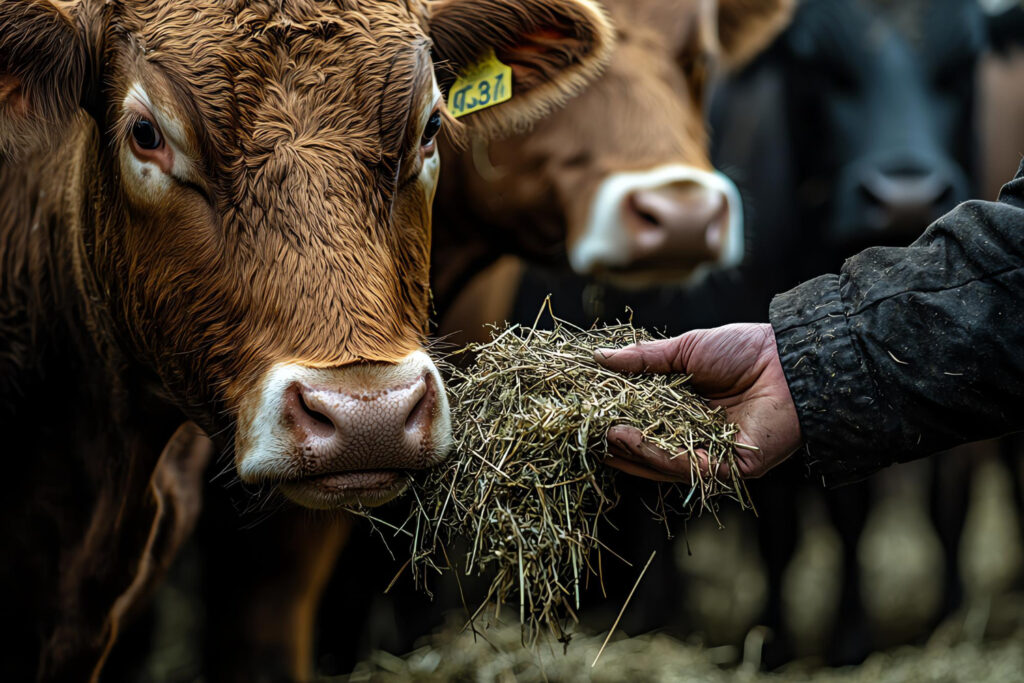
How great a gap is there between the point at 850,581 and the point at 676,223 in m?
3.26

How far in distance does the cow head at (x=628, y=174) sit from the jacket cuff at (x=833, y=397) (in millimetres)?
1477

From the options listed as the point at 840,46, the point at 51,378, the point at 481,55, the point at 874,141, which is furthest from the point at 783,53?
the point at 51,378

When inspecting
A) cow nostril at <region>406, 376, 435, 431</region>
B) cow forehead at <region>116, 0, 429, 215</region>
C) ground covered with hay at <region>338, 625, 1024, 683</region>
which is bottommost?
ground covered with hay at <region>338, 625, 1024, 683</region>

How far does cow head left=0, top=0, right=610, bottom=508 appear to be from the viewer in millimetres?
2242

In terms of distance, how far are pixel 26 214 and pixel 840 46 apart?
446 centimetres

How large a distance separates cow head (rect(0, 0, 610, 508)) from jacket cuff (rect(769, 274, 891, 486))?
2.79 feet

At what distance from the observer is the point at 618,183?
13.4 ft

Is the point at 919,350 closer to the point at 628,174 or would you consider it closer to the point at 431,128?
the point at 431,128

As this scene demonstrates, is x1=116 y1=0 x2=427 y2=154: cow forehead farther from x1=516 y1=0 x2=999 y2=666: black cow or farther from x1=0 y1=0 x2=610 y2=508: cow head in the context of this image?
x1=516 y1=0 x2=999 y2=666: black cow

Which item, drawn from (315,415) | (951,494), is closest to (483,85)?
(315,415)

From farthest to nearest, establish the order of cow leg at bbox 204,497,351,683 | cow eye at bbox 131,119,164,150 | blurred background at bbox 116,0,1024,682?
blurred background at bbox 116,0,1024,682 < cow leg at bbox 204,497,351,683 < cow eye at bbox 131,119,164,150

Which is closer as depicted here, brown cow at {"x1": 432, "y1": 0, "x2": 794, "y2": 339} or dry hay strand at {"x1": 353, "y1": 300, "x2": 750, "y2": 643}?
dry hay strand at {"x1": 353, "y1": 300, "x2": 750, "y2": 643}

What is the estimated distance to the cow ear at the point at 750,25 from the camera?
537 centimetres

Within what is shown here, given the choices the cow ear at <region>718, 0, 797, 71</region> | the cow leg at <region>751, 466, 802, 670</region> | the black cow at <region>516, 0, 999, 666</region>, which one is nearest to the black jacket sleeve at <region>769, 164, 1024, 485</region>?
the black cow at <region>516, 0, 999, 666</region>
